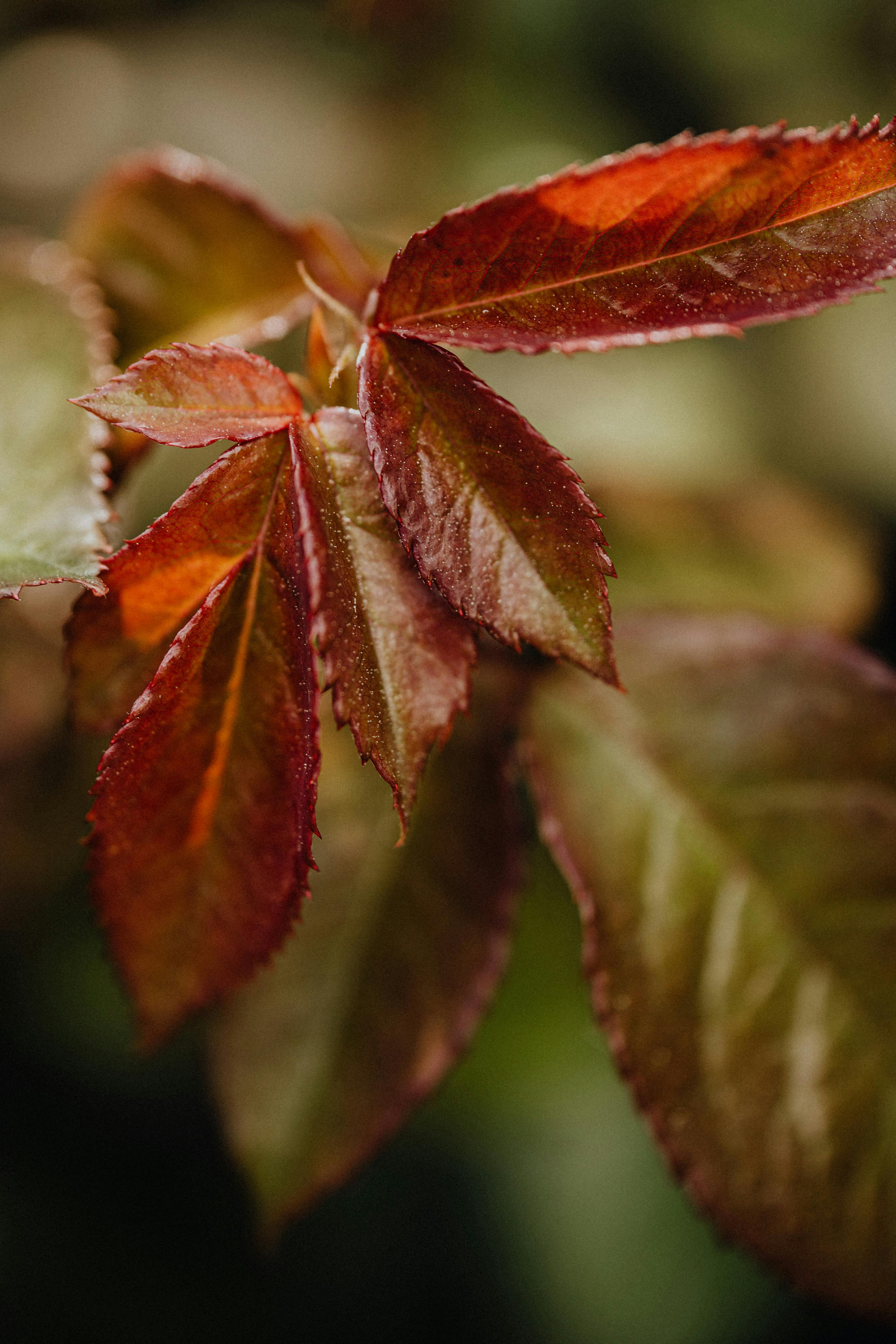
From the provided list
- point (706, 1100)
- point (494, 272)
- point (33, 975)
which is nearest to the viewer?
point (494, 272)

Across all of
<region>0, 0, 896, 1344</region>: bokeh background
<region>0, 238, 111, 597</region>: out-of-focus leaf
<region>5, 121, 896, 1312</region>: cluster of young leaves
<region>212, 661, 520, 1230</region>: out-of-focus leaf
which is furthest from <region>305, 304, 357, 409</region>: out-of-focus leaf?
<region>0, 0, 896, 1344</region>: bokeh background

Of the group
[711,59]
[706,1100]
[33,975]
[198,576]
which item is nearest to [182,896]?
[198,576]

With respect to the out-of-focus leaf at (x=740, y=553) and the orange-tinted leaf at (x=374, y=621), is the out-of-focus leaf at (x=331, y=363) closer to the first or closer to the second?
the orange-tinted leaf at (x=374, y=621)

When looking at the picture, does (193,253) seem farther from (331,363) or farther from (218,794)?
(218,794)

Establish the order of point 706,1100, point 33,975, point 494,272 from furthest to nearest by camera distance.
→ point 33,975 < point 706,1100 < point 494,272

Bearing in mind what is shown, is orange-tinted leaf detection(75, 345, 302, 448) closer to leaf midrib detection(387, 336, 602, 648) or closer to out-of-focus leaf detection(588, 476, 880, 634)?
leaf midrib detection(387, 336, 602, 648)

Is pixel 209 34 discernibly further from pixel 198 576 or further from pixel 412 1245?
pixel 412 1245
